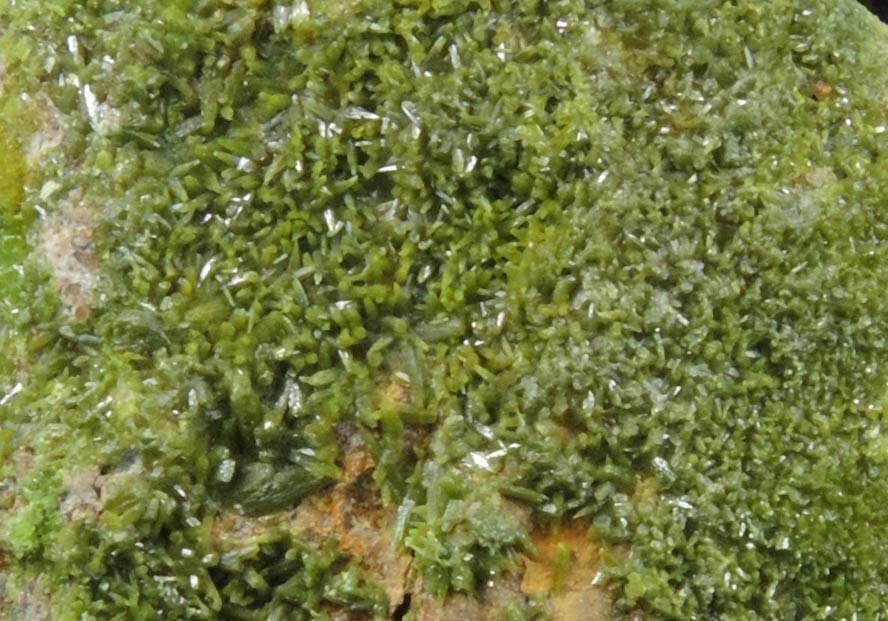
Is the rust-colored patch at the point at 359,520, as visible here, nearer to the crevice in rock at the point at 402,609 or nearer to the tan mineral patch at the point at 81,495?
the crevice in rock at the point at 402,609

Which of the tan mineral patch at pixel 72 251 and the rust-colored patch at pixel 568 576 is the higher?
the tan mineral patch at pixel 72 251

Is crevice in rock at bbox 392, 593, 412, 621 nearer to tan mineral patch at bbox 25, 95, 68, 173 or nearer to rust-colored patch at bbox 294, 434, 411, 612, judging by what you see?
rust-colored patch at bbox 294, 434, 411, 612

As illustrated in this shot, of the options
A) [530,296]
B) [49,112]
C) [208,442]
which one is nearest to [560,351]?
[530,296]

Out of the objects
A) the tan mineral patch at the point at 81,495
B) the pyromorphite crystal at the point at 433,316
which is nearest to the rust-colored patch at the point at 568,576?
the pyromorphite crystal at the point at 433,316

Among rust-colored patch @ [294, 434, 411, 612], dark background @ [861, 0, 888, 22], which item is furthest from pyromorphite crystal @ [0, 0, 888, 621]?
dark background @ [861, 0, 888, 22]

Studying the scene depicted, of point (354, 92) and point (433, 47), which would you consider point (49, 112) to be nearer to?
point (354, 92)
